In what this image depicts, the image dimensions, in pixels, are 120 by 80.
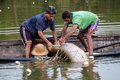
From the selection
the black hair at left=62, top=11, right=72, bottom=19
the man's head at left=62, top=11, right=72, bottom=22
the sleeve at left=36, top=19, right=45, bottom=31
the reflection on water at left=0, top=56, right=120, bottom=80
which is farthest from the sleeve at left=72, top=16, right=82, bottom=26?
the reflection on water at left=0, top=56, right=120, bottom=80


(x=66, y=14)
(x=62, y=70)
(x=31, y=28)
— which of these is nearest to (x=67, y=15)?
(x=66, y=14)

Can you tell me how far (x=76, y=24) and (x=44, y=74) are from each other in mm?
2081

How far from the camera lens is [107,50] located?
16.6 meters

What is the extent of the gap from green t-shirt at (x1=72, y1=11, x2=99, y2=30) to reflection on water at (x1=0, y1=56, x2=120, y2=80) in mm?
1092

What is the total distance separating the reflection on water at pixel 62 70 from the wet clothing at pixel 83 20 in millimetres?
1081

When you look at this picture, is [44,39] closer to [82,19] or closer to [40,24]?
[40,24]

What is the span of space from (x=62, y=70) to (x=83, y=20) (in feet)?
6.31

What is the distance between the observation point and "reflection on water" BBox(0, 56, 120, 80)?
12969 mm

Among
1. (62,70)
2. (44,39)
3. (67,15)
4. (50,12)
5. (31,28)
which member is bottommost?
(62,70)

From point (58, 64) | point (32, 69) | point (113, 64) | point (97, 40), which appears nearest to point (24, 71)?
point (32, 69)

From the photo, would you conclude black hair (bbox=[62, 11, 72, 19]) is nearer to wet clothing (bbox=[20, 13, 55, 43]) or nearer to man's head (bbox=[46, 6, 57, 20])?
man's head (bbox=[46, 6, 57, 20])

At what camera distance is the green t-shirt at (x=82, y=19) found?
1488 centimetres

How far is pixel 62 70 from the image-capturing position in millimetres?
13945

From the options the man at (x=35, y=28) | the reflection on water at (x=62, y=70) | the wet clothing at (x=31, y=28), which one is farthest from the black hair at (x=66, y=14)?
the reflection on water at (x=62, y=70)
